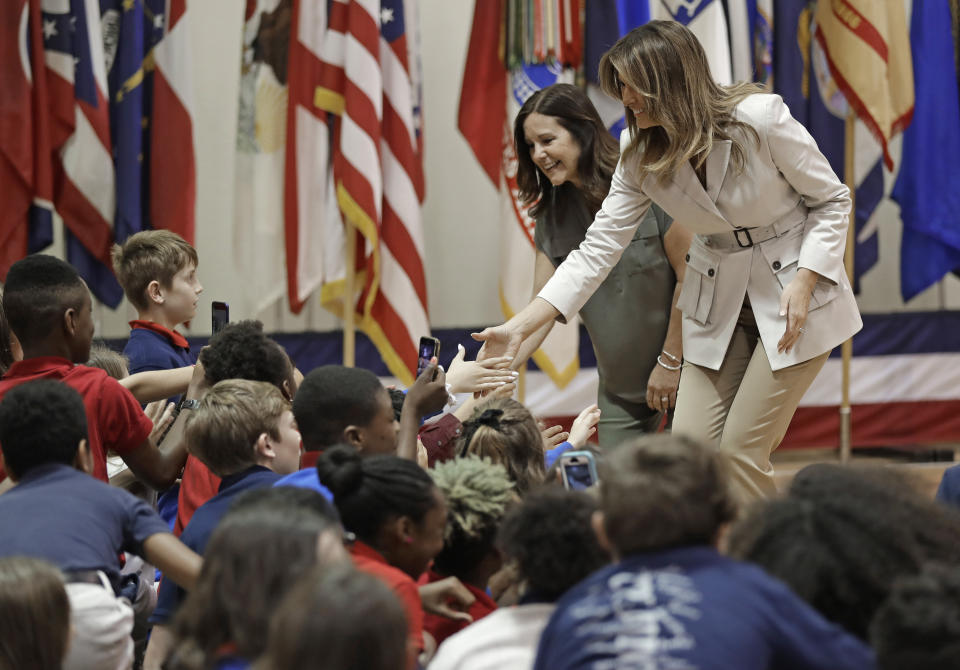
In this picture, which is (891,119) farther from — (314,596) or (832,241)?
(314,596)

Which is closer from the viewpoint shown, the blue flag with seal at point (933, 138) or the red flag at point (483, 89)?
the red flag at point (483, 89)

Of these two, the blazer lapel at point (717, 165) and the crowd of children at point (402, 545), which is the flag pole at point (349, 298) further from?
the blazer lapel at point (717, 165)

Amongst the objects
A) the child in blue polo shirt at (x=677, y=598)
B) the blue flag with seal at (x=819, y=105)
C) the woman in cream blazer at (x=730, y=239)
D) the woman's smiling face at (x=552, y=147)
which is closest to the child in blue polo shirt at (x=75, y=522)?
the child in blue polo shirt at (x=677, y=598)

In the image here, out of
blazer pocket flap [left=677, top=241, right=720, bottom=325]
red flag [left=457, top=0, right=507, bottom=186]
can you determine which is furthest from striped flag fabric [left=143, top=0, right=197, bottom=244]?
blazer pocket flap [left=677, top=241, right=720, bottom=325]

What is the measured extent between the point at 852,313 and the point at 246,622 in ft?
6.37

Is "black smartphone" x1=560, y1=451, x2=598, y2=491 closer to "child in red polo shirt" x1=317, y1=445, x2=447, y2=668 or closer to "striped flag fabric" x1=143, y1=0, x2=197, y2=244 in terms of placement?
"child in red polo shirt" x1=317, y1=445, x2=447, y2=668

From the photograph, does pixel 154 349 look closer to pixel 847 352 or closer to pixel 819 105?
pixel 847 352

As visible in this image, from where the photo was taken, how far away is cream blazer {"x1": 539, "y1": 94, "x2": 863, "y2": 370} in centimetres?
289

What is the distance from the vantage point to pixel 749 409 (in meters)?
2.98

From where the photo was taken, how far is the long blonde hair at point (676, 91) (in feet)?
9.21

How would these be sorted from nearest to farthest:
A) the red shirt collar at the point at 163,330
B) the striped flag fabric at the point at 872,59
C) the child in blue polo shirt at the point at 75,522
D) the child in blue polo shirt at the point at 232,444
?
the child in blue polo shirt at the point at 75,522 → the child in blue polo shirt at the point at 232,444 → the red shirt collar at the point at 163,330 → the striped flag fabric at the point at 872,59

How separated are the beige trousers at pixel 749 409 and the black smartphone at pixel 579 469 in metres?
0.78

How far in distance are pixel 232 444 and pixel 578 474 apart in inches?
31.2

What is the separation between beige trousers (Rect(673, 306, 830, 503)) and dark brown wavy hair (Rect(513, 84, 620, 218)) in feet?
2.52
